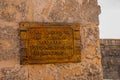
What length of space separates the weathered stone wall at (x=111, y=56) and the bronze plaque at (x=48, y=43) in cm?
838

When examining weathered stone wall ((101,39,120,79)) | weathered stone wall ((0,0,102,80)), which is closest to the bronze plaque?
weathered stone wall ((0,0,102,80))

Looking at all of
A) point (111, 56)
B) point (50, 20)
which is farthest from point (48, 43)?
point (111, 56)

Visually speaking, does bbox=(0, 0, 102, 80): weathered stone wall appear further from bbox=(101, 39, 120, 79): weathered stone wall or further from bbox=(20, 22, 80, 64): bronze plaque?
bbox=(101, 39, 120, 79): weathered stone wall

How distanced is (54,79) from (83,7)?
27.0 inches

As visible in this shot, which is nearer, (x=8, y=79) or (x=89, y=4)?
(x=8, y=79)

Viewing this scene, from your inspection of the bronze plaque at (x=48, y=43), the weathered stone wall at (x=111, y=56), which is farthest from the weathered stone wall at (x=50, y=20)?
the weathered stone wall at (x=111, y=56)

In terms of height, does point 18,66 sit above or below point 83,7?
below

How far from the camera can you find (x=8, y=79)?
2332 millimetres

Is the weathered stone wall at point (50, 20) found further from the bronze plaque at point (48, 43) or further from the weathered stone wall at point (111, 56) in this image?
the weathered stone wall at point (111, 56)

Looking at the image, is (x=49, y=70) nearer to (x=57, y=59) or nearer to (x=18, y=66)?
(x=57, y=59)

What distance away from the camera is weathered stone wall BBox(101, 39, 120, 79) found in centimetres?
1077

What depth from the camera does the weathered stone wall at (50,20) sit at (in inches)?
93.0

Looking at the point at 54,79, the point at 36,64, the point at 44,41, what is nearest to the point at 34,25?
the point at 44,41

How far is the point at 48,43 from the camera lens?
7.88 ft
